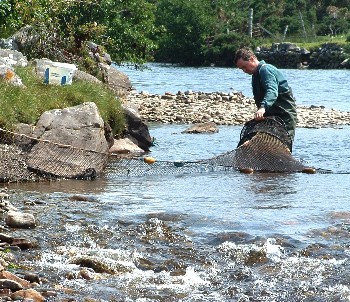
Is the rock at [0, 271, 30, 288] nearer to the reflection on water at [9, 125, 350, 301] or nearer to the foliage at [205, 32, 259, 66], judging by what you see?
the reflection on water at [9, 125, 350, 301]

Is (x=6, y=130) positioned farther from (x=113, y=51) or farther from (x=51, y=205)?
(x=113, y=51)

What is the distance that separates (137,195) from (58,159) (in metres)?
1.82

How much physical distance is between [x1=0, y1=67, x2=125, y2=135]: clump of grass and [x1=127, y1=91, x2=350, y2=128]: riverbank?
269 inches

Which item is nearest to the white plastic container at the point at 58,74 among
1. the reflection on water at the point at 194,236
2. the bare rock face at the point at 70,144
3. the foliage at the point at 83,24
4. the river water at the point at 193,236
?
the foliage at the point at 83,24

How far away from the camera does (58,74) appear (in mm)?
16094

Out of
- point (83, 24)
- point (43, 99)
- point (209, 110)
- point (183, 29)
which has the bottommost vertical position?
point (209, 110)

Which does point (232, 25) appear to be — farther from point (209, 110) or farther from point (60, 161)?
point (60, 161)

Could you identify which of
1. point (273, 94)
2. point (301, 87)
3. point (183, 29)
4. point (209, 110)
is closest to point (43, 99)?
point (273, 94)

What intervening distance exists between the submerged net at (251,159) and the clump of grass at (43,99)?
164cm

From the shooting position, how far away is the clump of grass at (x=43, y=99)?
13.4 metres

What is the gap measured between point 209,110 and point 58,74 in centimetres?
1104

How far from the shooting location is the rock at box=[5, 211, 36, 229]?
8977mm

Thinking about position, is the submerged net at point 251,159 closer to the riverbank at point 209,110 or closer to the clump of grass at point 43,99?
the clump of grass at point 43,99

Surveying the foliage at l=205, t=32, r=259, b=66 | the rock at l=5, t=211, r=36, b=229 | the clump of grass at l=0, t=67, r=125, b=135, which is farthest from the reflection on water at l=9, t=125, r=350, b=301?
the foliage at l=205, t=32, r=259, b=66
